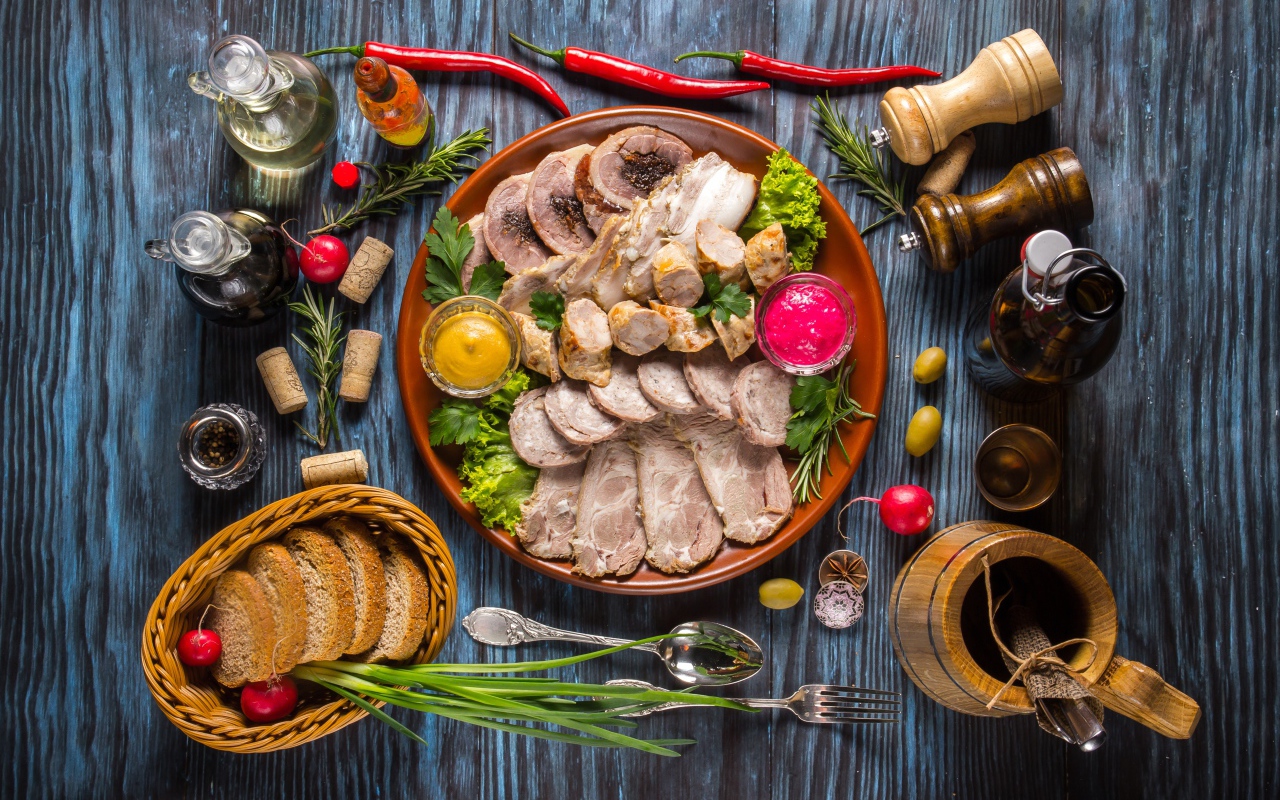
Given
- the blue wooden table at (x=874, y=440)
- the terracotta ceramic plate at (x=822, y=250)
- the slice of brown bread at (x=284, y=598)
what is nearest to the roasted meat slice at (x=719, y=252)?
the terracotta ceramic plate at (x=822, y=250)

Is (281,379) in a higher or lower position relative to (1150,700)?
higher

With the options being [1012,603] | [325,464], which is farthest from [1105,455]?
[325,464]

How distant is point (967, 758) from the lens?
125 inches

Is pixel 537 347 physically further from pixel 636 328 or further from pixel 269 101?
pixel 269 101

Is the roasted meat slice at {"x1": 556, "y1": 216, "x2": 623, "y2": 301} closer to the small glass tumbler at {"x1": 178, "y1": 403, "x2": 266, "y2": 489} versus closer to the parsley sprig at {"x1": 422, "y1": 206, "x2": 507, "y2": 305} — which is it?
the parsley sprig at {"x1": 422, "y1": 206, "x2": 507, "y2": 305}

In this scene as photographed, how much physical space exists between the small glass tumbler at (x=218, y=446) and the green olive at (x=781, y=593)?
6.69 feet

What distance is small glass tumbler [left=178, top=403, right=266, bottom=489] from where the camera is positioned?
294 centimetres

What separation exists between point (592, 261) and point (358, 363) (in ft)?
3.31

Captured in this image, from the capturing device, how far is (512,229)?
9.78 ft

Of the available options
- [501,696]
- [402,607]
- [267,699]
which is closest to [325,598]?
[402,607]

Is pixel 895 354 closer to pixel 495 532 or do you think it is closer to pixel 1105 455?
pixel 1105 455

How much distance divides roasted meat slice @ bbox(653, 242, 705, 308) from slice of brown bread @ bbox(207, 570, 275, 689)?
1.73 m

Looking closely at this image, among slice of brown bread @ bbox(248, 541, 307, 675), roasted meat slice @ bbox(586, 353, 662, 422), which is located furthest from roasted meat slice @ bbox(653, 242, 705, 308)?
slice of brown bread @ bbox(248, 541, 307, 675)

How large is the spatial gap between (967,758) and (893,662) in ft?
1.58
